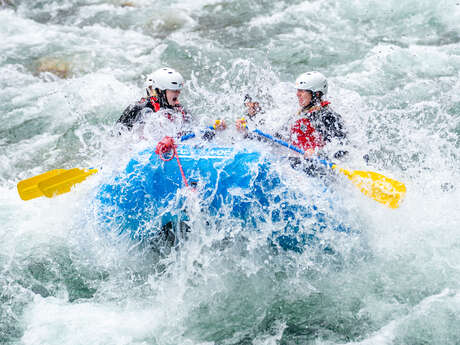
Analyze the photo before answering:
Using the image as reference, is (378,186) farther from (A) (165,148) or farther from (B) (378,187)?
(A) (165,148)

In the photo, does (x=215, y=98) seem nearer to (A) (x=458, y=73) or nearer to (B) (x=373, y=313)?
(A) (x=458, y=73)

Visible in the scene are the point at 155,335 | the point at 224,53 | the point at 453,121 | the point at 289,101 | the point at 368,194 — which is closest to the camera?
the point at 155,335

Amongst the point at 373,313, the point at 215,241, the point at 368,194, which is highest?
the point at 368,194

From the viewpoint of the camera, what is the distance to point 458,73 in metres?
8.36

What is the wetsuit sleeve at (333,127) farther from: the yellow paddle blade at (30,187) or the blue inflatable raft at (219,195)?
the yellow paddle blade at (30,187)

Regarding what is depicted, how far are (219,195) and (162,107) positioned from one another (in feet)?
4.84

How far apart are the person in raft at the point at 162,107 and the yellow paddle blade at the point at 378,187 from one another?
1.52 metres

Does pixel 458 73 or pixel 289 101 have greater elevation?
pixel 289 101

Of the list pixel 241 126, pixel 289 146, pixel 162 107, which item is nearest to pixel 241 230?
pixel 289 146

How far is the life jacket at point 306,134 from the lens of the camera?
5.29 m

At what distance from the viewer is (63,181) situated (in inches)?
205

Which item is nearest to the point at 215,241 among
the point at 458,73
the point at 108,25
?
the point at 458,73

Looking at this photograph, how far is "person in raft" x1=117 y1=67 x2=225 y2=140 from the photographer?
550cm

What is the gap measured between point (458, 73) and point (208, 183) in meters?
5.62
